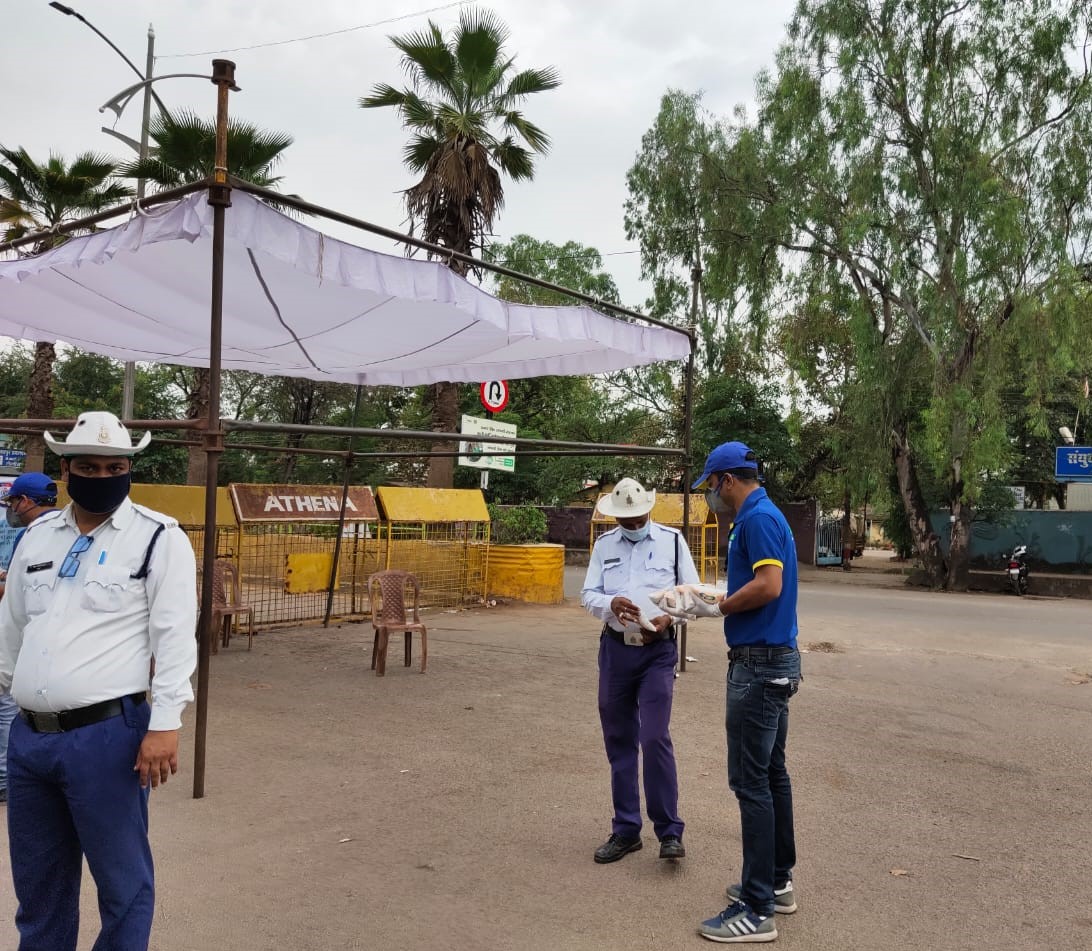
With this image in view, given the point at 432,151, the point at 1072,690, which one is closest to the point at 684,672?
the point at 1072,690

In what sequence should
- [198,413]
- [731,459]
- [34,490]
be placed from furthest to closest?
[198,413], [34,490], [731,459]

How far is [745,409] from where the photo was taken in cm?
2817

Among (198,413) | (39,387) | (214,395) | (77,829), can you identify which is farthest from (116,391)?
(77,829)

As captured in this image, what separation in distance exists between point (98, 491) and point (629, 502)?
8.82 feet

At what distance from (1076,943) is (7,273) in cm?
728

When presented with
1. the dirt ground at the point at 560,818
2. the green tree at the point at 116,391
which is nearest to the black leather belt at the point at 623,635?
the dirt ground at the point at 560,818

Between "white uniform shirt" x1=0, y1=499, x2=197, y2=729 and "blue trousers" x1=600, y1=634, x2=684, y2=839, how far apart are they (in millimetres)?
2303

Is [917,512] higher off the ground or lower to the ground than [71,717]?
higher

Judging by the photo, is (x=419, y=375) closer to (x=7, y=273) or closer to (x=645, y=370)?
(x=7, y=273)

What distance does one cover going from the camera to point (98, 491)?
2.80 m

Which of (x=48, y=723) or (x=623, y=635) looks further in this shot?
(x=623, y=635)

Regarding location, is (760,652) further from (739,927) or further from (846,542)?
(846,542)

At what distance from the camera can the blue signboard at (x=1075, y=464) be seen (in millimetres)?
22078

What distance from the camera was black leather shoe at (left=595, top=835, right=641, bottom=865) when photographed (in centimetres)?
432
